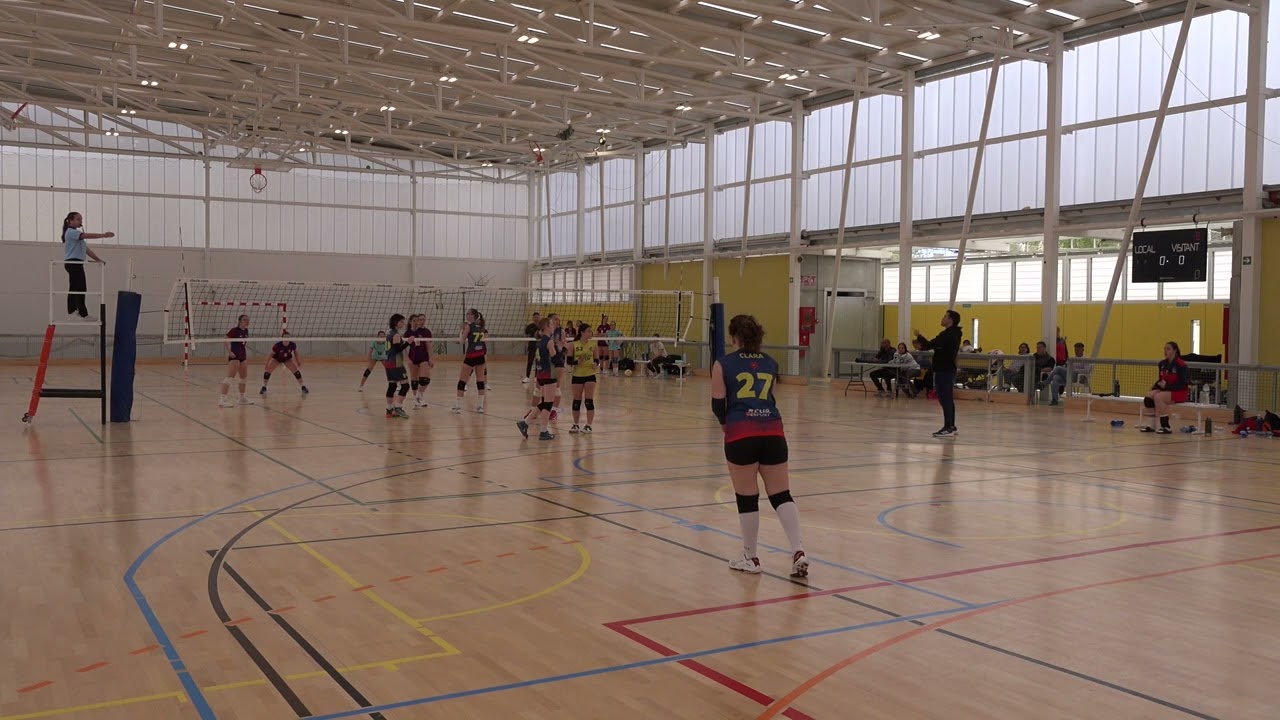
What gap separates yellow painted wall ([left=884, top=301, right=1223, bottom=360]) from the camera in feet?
77.9

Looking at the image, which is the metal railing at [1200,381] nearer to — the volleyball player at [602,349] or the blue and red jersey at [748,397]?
the blue and red jersey at [748,397]

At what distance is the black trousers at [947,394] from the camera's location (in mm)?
14820

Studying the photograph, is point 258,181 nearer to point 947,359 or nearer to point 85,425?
point 85,425

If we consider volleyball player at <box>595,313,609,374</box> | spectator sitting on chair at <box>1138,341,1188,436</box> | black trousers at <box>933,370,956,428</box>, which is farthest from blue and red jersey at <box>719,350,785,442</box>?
volleyball player at <box>595,313,609,374</box>

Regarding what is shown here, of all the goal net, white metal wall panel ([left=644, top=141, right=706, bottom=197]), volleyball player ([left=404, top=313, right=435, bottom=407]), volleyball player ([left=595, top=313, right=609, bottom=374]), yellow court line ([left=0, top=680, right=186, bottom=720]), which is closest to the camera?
yellow court line ([left=0, top=680, right=186, bottom=720])

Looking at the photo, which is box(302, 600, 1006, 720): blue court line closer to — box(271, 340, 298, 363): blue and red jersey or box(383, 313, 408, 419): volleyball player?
box(383, 313, 408, 419): volleyball player

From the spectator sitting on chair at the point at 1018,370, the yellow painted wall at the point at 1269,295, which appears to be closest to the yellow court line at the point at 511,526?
the yellow painted wall at the point at 1269,295

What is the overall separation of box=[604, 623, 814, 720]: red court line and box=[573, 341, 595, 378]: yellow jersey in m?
9.03

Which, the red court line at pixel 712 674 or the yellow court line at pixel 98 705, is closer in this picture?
the yellow court line at pixel 98 705

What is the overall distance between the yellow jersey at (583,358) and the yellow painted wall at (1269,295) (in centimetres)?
1218

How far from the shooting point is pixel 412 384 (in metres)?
19.0

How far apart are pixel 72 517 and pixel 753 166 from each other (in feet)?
80.2

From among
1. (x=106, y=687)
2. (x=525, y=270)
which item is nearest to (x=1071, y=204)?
(x=106, y=687)

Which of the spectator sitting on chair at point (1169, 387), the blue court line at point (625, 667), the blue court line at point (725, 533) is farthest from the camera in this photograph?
the spectator sitting on chair at point (1169, 387)
